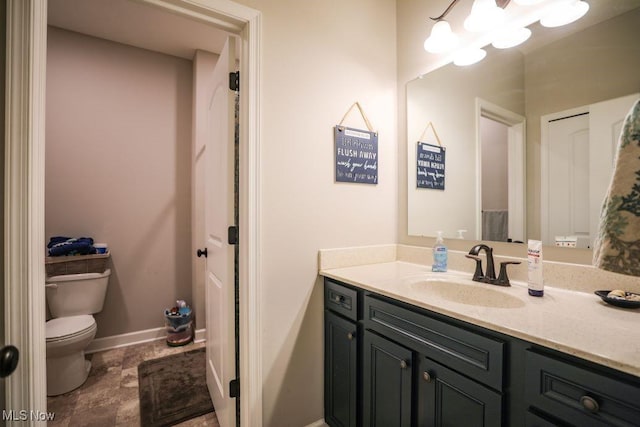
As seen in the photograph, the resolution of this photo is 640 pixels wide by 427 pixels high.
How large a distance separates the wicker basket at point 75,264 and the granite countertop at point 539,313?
203 centimetres

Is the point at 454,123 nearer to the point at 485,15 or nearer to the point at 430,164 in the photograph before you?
the point at 430,164

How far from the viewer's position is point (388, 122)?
1.83m

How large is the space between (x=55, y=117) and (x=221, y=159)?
6.16ft

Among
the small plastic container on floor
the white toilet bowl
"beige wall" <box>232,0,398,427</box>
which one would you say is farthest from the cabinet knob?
the small plastic container on floor

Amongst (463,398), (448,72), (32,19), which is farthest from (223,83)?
(463,398)

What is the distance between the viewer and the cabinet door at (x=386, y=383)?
106cm

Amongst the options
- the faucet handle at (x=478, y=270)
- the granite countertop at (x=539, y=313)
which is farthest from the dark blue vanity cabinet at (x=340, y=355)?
the faucet handle at (x=478, y=270)

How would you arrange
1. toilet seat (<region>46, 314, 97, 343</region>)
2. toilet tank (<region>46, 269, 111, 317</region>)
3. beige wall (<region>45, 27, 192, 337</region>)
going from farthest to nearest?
beige wall (<region>45, 27, 192, 337</region>)
toilet tank (<region>46, 269, 111, 317</region>)
toilet seat (<region>46, 314, 97, 343</region>)

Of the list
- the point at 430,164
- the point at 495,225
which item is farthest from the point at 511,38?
the point at 495,225

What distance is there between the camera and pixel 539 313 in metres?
0.90

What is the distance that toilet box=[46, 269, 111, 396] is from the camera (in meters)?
1.81

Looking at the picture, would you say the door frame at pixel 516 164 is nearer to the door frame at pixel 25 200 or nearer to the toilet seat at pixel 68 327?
the door frame at pixel 25 200

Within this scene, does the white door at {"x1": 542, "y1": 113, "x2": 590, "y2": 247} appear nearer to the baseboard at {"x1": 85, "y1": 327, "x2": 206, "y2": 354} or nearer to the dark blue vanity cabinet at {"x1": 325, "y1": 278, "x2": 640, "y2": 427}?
the dark blue vanity cabinet at {"x1": 325, "y1": 278, "x2": 640, "y2": 427}

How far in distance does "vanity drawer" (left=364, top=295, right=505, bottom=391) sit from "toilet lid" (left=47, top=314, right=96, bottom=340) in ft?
6.42
